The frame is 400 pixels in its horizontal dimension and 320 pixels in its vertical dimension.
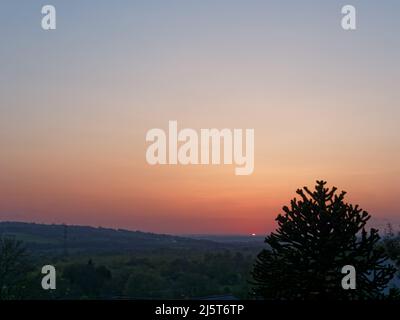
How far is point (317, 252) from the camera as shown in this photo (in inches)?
570

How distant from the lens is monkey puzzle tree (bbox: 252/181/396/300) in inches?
559

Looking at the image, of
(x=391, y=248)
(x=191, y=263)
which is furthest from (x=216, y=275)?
(x=391, y=248)

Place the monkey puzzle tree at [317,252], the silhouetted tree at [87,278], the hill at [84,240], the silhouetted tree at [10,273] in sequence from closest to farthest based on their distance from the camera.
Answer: the monkey puzzle tree at [317,252]
the silhouetted tree at [10,273]
the silhouetted tree at [87,278]
the hill at [84,240]

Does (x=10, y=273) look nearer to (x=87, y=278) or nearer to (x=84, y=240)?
(x=87, y=278)

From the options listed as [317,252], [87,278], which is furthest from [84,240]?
[317,252]

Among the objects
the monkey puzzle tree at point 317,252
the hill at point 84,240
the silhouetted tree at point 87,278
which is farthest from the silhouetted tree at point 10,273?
the hill at point 84,240

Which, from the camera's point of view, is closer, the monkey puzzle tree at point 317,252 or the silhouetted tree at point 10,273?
the monkey puzzle tree at point 317,252

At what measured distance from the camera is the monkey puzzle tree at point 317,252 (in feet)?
46.6

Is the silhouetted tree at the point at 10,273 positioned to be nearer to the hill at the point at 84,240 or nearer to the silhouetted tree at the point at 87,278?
the silhouetted tree at the point at 87,278

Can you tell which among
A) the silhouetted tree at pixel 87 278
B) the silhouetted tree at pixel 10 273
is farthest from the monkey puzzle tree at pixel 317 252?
the silhouetted tree at pixel 87 278

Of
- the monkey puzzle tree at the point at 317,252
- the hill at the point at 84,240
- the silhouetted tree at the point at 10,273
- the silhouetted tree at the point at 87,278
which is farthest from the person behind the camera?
the hill at the point at 84,240

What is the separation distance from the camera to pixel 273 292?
14.4 meters

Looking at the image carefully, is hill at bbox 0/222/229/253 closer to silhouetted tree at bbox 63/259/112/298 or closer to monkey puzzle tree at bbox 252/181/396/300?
silhouetted tree at bbox 63/259/112/298

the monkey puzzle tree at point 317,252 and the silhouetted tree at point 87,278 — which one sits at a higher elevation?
the monkey puzzle tree at point 317,252
